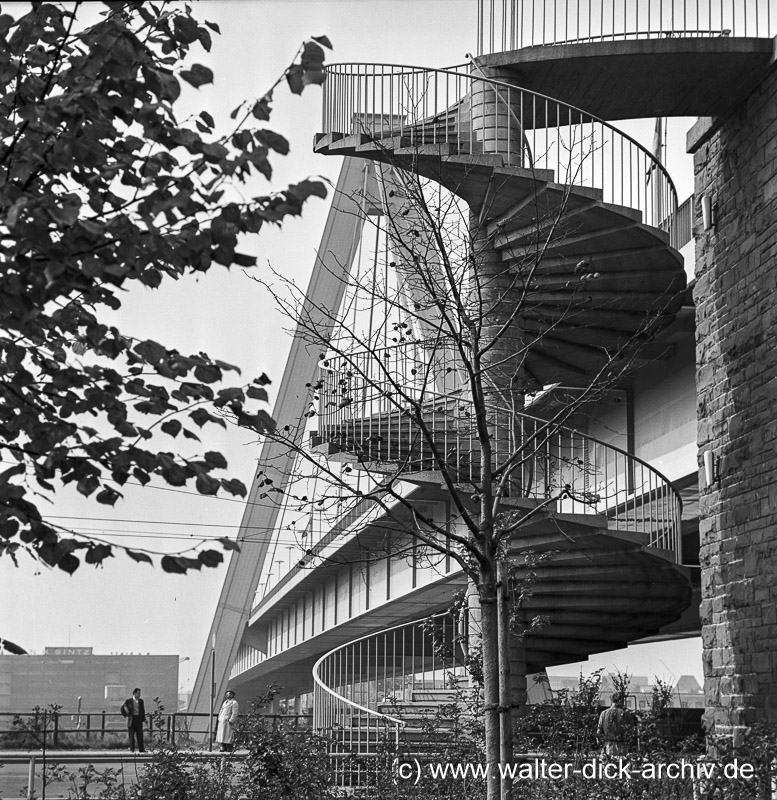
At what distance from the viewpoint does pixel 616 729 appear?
344 inches

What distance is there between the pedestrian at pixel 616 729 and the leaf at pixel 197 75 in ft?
17.3

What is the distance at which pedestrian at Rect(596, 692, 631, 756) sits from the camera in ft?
26.4

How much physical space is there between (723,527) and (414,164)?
458 cm

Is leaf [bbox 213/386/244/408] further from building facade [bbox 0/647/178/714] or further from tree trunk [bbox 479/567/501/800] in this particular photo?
building facade [bbox 0/647/178/714]

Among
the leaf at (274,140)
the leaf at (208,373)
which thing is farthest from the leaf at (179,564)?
the leaf at (274,140)

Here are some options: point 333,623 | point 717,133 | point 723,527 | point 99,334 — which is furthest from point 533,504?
point 333,623

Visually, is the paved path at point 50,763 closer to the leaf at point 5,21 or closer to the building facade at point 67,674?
the leaf at point 5,21

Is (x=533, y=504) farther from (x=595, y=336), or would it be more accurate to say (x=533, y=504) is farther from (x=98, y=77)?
(x=98, y=77)

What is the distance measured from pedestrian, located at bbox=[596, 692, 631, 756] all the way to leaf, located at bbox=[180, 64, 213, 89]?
5278 millimetres

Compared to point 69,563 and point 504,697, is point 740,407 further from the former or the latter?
point 69,563

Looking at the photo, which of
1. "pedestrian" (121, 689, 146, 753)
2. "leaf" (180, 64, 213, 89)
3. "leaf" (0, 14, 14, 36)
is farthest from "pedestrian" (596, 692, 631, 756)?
"pedestrian" (121, 689, 146, 753)

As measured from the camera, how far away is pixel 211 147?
3.90m

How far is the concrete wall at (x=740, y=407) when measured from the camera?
32.9ft

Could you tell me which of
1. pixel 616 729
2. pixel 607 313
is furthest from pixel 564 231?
pixel 616 729
